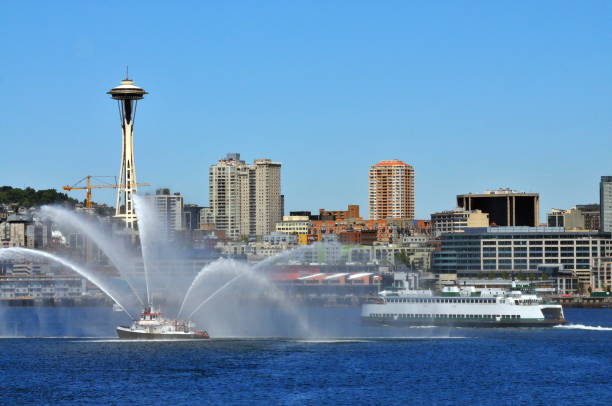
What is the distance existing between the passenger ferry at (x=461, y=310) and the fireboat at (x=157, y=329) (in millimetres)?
43719

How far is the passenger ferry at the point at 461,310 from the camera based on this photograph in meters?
137

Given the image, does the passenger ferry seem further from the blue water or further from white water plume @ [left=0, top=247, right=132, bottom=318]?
white water plume @ [left=0, top=247, right=132, bottom=318]

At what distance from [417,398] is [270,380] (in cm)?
1034

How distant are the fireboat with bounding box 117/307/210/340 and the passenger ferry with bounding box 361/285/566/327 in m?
43.7

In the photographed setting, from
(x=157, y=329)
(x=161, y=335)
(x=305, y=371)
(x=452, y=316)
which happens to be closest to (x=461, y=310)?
(x=452, y=316)

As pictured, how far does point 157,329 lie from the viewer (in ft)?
321

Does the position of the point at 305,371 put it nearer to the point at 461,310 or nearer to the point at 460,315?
the point at 460,315

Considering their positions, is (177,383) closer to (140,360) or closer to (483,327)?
(140,360)

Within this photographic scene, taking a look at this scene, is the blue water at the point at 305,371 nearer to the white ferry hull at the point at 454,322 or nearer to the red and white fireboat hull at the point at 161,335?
the red and white fireboat hull at the point at 161,335

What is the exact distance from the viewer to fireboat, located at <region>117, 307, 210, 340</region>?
97750mm

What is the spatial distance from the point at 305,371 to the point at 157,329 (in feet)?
55.9

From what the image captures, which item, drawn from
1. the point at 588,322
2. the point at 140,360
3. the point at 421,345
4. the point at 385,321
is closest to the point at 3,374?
the point at 140,360

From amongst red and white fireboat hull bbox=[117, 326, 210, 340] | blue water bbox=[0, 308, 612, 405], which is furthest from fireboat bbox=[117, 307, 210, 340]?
blue water bbox=[0, 308, 612, 405]

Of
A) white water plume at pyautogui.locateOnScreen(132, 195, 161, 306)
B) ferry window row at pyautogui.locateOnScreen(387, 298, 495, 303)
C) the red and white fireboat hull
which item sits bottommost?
the red and white fireboat hull
